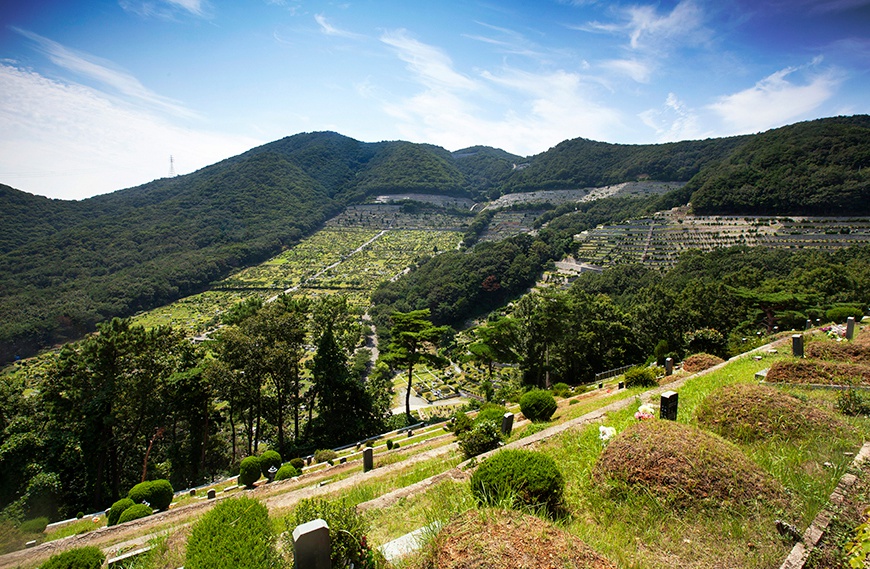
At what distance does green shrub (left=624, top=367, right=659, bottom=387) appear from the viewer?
1360cm

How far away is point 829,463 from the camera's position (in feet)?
16.3

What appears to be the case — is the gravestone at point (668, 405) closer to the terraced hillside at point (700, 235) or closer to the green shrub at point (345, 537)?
the green shrub at point (345, 537)

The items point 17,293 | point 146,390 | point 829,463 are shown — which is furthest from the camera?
point 17,293

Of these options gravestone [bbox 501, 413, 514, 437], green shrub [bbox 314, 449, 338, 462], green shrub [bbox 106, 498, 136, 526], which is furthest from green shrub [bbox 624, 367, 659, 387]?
green shrub [bbox 106, 498, 136, 526]

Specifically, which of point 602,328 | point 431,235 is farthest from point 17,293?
point 602,328

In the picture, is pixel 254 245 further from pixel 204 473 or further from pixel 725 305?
pixel 725 305

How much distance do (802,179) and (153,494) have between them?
85729 mm

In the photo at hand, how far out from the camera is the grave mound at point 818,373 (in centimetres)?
847

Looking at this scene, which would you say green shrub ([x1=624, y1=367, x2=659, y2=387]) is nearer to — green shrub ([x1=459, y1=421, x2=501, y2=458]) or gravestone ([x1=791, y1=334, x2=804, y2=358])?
gravestone ([x1=791, y1=334, x2=804, y2=358])

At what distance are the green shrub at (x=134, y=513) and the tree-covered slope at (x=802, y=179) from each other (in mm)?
82173

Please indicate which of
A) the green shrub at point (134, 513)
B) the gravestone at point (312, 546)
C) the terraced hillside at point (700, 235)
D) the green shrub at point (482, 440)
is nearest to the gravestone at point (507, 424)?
the green shrub at point (482, 440)

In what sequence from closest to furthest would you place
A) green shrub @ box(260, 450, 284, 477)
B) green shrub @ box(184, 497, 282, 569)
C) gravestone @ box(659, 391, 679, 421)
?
1. green shrub @ box(184, 497, 282, 569)
2. gravestone @ box(659, 391, 679, 421)
3. green shrub @ box(260, 450, 284, 477)

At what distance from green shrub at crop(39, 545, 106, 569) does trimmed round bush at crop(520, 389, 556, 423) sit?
33.0ft

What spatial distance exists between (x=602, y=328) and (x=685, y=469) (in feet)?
82.6
